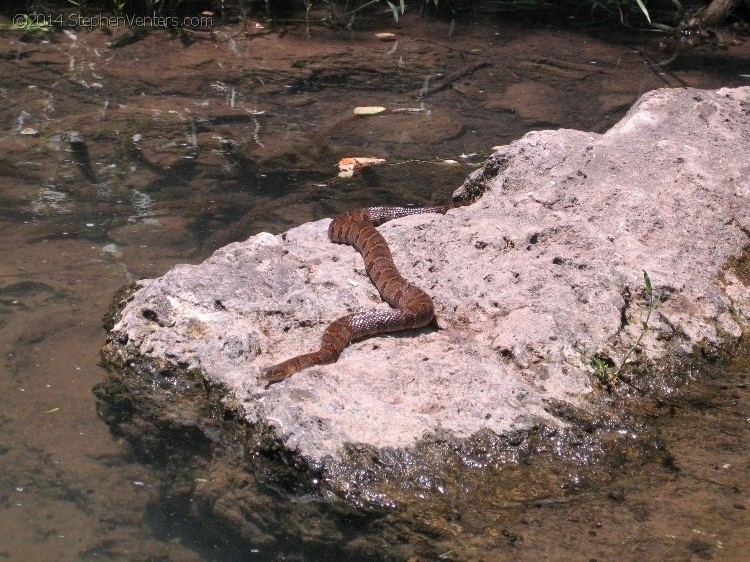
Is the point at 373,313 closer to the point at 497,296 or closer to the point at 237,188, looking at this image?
the point at 497,296

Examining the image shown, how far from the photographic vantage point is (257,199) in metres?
7.32

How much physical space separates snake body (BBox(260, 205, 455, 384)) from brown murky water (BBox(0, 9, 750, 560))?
0.86m

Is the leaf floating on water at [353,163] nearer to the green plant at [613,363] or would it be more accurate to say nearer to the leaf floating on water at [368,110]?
the leaf floating on water at [368,110]

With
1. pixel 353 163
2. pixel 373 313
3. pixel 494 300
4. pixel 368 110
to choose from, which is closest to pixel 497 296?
pixel 494 300

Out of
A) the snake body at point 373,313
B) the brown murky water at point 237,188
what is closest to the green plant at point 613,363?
the brown murky water at point 237,188

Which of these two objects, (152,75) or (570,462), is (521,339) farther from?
(152,75)

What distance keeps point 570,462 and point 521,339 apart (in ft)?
2.19

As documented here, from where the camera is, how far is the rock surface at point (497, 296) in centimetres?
409

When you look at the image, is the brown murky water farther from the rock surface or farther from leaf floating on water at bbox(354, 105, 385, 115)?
the rock surface

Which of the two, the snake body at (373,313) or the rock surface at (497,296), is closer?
the rock surface at (497,296)

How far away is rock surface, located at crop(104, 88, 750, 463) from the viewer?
4086mm

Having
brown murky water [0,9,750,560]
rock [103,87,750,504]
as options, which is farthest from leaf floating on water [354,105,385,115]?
rock [103,87,750,504]

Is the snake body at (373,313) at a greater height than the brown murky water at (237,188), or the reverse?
the snake body at (373,313)

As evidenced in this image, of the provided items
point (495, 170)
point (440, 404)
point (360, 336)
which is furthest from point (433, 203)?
point (440, 404)
